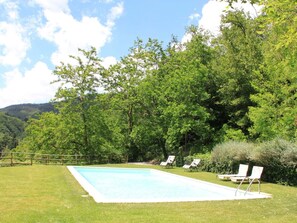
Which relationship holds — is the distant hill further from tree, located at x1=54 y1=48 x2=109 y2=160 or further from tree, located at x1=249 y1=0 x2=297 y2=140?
tree, located at x1=249 y1=0 x2=297 y2=140

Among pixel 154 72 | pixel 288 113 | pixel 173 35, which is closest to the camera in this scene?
pixel 288 113

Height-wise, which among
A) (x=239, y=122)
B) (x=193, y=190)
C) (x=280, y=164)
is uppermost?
(x=239, y=122)

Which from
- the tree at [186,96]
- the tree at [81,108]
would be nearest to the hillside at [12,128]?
the tree at [81,108]

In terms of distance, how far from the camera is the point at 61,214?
7.05 metres

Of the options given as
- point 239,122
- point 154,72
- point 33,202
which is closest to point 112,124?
point 154,72

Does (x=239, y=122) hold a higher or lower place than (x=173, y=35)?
lower

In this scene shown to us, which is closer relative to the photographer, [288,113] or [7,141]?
[288,113]

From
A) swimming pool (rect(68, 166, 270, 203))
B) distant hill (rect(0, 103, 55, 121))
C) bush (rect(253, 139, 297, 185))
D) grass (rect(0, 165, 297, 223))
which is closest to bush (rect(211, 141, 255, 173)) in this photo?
bush (rect(253, 139, 297, 185))

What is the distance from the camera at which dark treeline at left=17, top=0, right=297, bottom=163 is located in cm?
2530

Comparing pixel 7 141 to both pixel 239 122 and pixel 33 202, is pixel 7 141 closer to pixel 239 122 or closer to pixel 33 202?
pixel 239 122

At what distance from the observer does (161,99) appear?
26.0 m

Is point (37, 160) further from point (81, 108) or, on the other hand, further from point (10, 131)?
point (10, 131)

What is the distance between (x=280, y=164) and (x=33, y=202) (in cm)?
983

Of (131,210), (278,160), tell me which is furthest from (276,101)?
(131,210)
